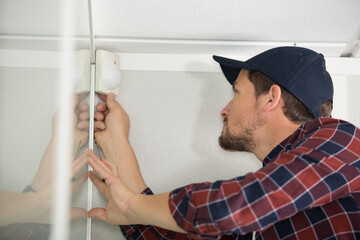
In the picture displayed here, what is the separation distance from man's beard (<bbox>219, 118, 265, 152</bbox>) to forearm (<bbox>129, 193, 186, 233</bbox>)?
33 centimetres

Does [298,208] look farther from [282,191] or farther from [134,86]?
[134,86]

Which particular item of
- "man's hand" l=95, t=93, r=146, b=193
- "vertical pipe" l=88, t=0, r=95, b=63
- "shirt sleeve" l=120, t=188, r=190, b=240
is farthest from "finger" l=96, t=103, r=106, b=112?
"shirt sleeve" l=120, t=188, r=190, b=240

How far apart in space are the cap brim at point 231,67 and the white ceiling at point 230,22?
78 mm

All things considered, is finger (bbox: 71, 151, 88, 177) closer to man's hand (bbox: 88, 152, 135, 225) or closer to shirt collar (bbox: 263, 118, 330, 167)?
man's hand (bbox: 88, 152, 135, 225)

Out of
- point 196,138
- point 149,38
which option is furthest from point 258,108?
point 149,38

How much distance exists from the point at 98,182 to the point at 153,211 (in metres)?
0.32

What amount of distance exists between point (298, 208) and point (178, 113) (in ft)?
1.89

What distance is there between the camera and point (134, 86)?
1278 mm

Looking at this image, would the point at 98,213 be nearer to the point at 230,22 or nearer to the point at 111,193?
the point at 111,193

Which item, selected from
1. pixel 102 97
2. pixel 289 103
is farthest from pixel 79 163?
pixel 289 103

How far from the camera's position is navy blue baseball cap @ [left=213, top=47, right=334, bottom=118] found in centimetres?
108

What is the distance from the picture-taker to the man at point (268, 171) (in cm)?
78

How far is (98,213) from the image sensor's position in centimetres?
115

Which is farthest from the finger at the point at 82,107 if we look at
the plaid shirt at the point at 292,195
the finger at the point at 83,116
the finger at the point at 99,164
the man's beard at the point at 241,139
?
the man's beard at the point at 241,139
